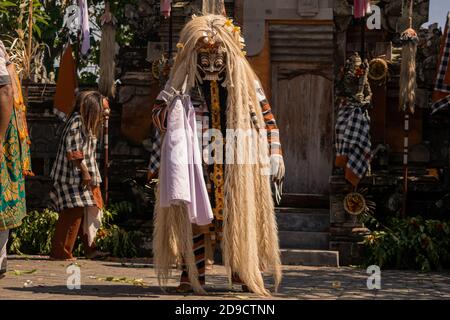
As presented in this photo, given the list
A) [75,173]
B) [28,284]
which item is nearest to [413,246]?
[75,173]

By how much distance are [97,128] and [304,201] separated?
3.53m

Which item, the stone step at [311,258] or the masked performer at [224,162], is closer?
the masked performer at [224,162]

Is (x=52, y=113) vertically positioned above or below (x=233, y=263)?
above

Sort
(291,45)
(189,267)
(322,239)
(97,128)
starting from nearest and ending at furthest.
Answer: (189,267) < (97,128) < (322,239) < (291,45)

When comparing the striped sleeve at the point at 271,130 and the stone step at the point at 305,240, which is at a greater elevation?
the striped sleeve at the point at 271,130

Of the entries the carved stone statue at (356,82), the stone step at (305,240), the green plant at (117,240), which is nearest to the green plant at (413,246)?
the stone step at (305,240)

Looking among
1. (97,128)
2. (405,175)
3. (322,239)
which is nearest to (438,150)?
(405,175)

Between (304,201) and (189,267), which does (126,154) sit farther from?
(189,267)

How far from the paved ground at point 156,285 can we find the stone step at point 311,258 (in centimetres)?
28

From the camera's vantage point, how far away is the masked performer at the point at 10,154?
352 inches

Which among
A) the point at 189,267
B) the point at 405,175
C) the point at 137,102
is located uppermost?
the point at 137,102

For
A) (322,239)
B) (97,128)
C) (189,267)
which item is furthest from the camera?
(322,239)

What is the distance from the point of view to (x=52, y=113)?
16.6 metres

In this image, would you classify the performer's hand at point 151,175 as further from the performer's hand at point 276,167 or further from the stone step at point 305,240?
the performer's hand at point 276,167
